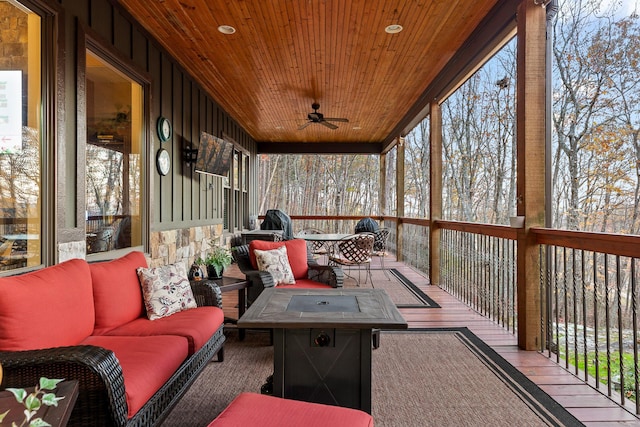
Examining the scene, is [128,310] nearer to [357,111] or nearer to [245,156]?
[357,111]

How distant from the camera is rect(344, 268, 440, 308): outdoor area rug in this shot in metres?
4.59

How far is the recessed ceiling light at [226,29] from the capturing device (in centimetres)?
373

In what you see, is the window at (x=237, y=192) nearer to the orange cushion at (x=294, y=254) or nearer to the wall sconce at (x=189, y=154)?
the wall sconce at (x=189, y=154)

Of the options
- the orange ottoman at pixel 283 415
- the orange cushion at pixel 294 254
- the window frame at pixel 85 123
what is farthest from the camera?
the orange cushion at pixel 294 254

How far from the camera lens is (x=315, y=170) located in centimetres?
1159

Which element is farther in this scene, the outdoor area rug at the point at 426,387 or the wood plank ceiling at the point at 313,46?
the wood plank ceiling at the point at 313,46

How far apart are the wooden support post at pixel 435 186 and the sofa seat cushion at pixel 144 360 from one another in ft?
13.6

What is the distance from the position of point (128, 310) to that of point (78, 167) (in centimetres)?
125

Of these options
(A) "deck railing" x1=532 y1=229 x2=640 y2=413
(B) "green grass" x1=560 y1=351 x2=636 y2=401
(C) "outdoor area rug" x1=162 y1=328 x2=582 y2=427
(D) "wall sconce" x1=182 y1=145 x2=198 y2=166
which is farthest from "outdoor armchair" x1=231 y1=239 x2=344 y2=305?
(B) "green grass" x1=560 y1=351 x2=636 y2=401

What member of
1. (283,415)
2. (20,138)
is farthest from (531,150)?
(20,138)

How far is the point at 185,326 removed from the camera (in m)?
2.30

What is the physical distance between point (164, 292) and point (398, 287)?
146 inches

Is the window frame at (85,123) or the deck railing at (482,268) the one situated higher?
the window frame at (85,123)

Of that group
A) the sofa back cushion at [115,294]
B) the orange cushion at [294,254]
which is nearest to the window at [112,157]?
the sofa back cushion at [115,294]
